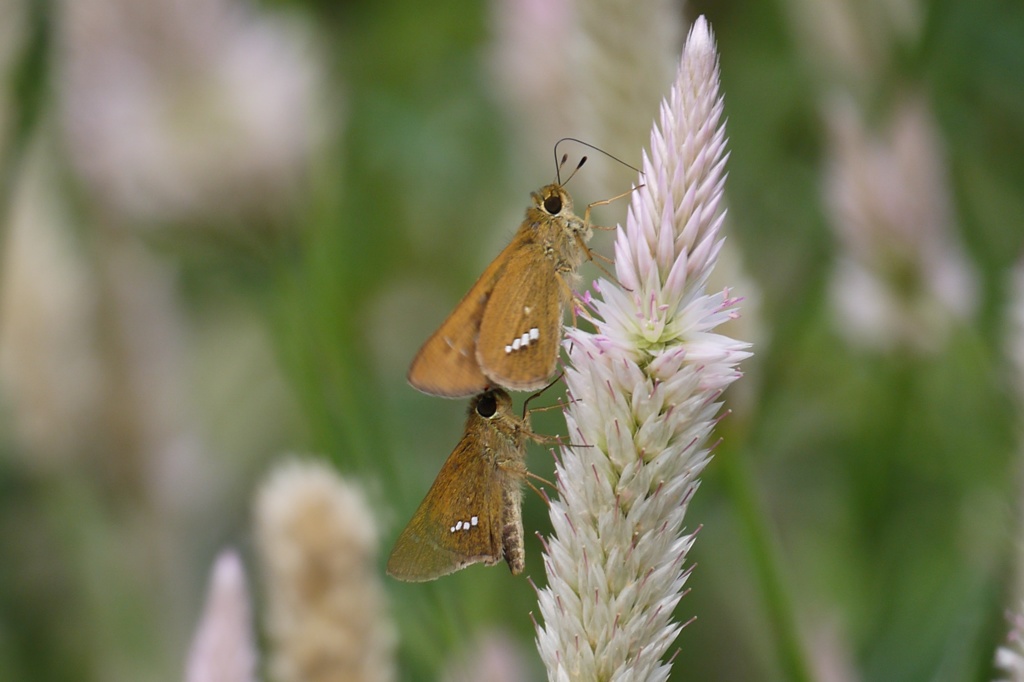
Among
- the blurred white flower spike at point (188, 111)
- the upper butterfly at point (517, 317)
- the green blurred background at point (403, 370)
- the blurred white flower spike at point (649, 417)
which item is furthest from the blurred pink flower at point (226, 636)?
the blurred white flower spike at point (188, 111)

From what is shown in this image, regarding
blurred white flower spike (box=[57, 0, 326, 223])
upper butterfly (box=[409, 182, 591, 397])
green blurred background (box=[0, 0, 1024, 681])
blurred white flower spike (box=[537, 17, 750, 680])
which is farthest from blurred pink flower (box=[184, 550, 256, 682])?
blurred white flower spike (box=[57, 0, 326, 223])

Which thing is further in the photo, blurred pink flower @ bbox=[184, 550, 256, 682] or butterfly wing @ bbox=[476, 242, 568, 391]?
butterfly wing @ bbox=[476, 242, 568, 391]

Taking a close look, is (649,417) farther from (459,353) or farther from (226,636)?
(459,353)

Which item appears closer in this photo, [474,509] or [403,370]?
[474,509]

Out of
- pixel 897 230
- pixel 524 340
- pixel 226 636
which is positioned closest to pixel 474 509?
pixel 524 340

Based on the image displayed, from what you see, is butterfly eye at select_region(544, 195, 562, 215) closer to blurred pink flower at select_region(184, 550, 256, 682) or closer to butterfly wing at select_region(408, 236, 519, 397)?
butterfly wing at select_region(408, 236, 519, 397)

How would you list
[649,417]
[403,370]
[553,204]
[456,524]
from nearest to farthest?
[649,417]
[456,524]
[553,204]
[403,370]
